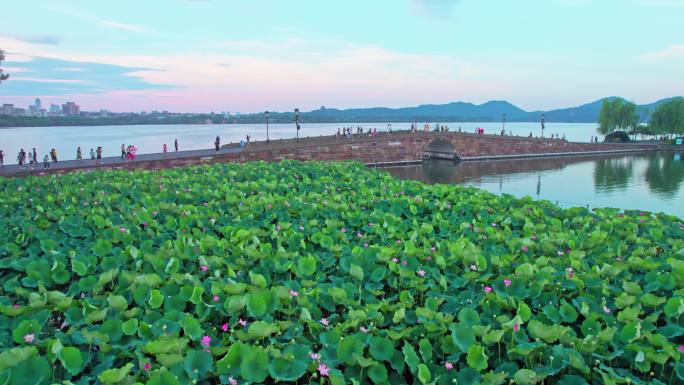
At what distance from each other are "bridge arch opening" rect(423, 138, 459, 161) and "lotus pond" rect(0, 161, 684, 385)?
4736 cm

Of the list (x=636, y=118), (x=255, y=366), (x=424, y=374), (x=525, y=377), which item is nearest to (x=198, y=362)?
(x=255, y=366)

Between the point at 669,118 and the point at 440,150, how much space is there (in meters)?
39.7

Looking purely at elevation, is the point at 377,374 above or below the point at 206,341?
below

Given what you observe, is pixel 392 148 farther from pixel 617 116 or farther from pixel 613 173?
pixel 617 116

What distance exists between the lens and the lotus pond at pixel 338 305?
10.8 ft

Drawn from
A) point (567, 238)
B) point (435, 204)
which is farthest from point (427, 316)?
point (435, 204)

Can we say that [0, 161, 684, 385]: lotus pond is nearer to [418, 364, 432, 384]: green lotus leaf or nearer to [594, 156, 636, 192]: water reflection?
[418, 364, 432, 384]: green lotus leaf

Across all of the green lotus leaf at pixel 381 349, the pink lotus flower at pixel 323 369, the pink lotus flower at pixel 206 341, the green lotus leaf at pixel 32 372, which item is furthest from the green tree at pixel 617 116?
the green lotus leaf at pixel 32 372

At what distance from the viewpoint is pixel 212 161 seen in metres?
34.8

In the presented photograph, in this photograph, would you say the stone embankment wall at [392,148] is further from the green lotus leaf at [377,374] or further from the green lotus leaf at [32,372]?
the green lotus leaf at [377,374]

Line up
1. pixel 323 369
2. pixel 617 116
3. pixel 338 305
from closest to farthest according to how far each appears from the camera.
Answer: pixel 323 369 → pixel 338 305 → pixel 617 116

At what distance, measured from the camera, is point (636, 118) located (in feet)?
246

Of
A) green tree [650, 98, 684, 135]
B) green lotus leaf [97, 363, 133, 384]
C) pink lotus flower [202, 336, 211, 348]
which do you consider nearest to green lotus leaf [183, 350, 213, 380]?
pink lotus flower [202, 336, 211, 348]

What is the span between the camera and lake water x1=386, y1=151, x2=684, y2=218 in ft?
110
